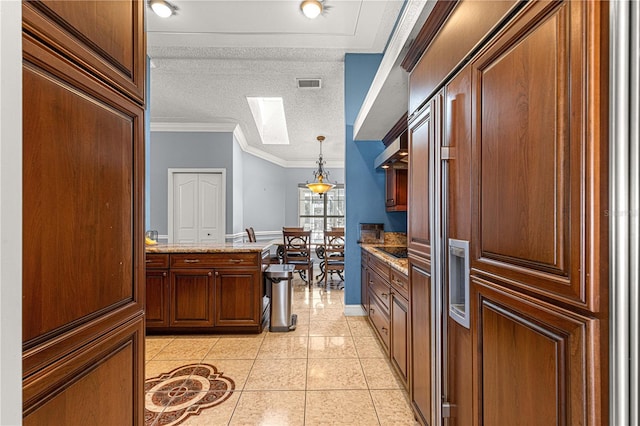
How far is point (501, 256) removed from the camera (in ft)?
3.15

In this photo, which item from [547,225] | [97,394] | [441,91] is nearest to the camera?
[547,225]

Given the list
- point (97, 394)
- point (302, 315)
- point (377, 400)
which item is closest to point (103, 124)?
point (97, 394)

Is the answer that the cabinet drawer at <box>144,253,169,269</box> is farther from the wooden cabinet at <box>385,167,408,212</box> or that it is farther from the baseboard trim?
the wooden cabinet at <box>385,167,408,212</box>

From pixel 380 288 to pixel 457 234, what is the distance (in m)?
1.68

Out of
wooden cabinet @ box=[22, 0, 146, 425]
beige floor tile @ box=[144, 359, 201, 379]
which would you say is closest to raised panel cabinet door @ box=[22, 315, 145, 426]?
wooden cabinet @ box=[22, 0, 146, 425]

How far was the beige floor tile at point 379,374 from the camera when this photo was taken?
227cm

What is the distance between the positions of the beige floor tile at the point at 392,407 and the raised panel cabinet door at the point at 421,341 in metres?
0.18

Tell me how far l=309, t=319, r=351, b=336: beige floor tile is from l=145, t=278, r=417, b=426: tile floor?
0.04 ft

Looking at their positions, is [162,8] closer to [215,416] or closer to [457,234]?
[457,234]

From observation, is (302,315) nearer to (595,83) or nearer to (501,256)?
(501,256)

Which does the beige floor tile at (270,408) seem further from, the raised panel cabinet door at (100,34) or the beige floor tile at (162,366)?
the raised panel cabinet door at (100,34)

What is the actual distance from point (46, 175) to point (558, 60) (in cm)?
122

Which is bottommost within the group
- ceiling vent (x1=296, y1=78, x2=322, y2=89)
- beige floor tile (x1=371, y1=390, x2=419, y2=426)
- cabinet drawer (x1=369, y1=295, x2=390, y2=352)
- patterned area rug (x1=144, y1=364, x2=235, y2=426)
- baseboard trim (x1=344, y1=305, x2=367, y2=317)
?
patterned area rug (x1=144, y1=364, x2=235, y2=426)

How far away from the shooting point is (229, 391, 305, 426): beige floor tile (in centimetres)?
187
